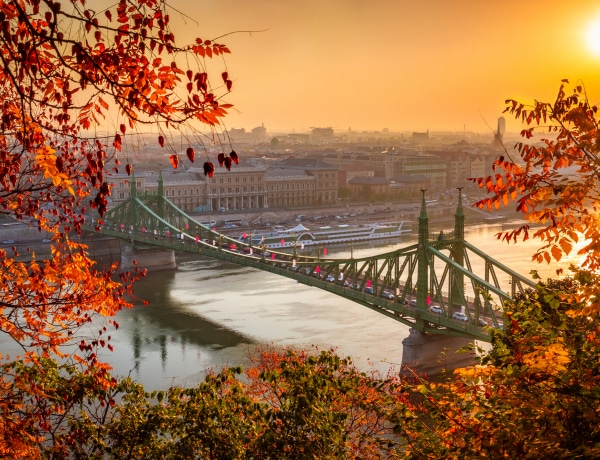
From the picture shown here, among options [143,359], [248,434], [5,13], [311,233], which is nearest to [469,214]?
[311,233]

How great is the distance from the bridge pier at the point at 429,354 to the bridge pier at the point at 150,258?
36.5 feet

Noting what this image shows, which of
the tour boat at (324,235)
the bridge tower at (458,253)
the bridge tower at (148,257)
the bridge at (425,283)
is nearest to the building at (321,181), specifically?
the tour boat at (324,235)

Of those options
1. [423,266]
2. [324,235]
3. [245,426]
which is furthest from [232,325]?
[324,235]

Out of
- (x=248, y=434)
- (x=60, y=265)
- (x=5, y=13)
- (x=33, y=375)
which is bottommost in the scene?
(x=248, y=434)

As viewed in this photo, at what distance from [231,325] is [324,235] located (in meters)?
13.3

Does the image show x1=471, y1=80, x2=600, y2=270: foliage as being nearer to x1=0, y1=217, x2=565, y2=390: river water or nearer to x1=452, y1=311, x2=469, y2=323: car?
x1=0, y1=217, x2=565, y2=390: river water

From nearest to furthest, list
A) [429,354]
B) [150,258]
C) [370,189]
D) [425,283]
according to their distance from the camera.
Answer: [429,354]
[425,283]
[150,258]
[370,189]

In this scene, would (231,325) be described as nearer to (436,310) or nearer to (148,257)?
(436,310)

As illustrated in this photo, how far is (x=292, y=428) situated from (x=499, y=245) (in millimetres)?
20371

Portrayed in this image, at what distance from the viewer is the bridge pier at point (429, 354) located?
11.9 m

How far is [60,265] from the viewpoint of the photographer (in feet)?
11.5

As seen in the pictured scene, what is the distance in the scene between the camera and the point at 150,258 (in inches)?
895

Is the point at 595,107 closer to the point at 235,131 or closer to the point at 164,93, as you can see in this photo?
the point at 164,93

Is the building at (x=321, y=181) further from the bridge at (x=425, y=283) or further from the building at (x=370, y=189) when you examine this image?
the bridge at (x=425, y=283)
